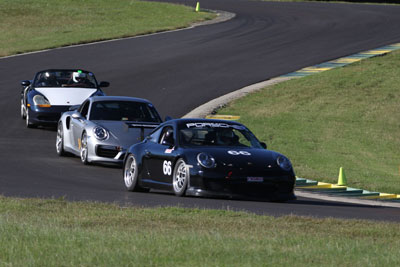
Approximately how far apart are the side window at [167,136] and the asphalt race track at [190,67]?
0.81 m

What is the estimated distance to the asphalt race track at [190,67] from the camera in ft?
43.7

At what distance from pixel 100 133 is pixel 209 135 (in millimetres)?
3905

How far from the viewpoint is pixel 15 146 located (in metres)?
20.0

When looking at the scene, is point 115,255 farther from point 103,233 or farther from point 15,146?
point 15,146

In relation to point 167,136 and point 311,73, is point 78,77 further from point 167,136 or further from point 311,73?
point 311,73

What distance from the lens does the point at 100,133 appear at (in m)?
17.3

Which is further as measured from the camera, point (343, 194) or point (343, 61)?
point (343, 61)

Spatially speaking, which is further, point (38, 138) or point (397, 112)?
point (397, 112)

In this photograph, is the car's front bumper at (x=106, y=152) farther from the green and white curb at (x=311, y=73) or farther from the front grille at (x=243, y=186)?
the front grille at (x=243, y=186)

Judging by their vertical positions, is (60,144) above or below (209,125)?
below

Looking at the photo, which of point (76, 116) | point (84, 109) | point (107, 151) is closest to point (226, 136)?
point (107, 151)

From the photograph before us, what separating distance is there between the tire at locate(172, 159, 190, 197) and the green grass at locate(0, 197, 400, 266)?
2.05 metres

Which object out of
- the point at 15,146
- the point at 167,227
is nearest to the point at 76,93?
the point at 15,146

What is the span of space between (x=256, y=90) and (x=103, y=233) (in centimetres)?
2067
